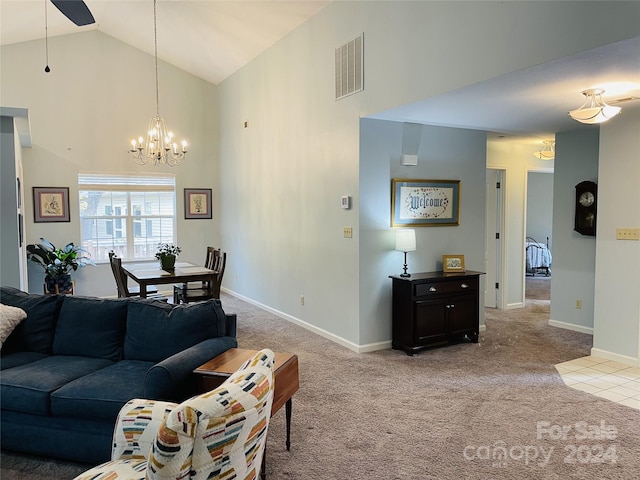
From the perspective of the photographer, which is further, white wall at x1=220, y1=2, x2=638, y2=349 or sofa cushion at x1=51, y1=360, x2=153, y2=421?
white wall at x1=220, y1=2, x2=638, y2=349

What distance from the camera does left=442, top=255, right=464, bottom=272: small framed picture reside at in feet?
16.6

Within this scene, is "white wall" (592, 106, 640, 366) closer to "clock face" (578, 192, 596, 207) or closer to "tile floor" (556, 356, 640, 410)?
"tile floor" (556, 356, 640, 410)

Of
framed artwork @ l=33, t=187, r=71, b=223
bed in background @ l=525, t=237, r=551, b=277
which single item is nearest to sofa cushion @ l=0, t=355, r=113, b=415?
framed artwork @ l=33, t=187, r=71, b=223

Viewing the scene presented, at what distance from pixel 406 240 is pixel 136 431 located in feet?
10.7

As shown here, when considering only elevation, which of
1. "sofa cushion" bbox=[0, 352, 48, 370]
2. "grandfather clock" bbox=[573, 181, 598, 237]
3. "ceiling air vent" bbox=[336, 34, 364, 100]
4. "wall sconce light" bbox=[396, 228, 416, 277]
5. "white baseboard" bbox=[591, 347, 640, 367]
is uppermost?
"ceiling air vent" bbox=[336, 34, 364, 100]

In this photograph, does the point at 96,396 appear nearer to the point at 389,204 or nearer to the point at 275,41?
the point at 389,204

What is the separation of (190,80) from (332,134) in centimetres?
419

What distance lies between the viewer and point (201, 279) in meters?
5.18

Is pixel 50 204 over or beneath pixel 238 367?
over

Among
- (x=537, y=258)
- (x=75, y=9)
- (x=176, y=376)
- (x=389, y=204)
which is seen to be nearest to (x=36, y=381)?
(x=176, y=376)

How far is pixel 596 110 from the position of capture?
11.5 ft

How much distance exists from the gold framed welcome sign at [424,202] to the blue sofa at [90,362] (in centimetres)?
239

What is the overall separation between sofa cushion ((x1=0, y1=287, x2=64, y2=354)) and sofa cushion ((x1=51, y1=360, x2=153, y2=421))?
0.73 meters

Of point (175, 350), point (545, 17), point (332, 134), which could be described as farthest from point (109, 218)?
point (545, 17)
